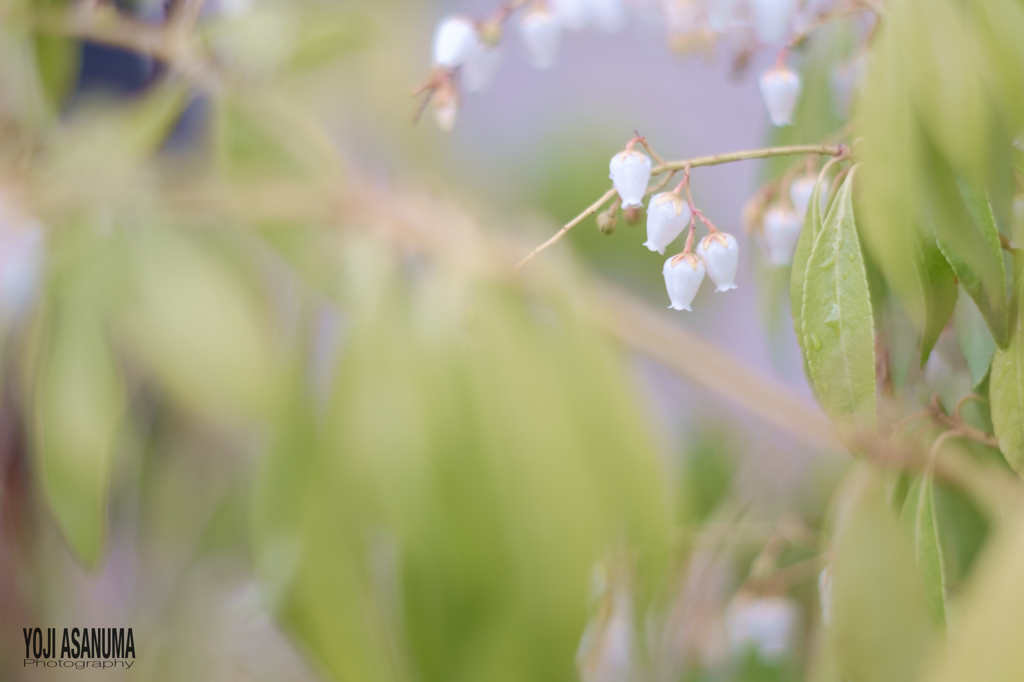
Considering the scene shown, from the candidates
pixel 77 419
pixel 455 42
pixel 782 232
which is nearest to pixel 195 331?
pixel 77 419

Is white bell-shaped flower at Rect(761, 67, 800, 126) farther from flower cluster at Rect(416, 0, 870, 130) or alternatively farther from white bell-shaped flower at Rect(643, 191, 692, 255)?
white bell-shaped flower at Rect(643, 191, 692, 255)

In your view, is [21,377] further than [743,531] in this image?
Yes

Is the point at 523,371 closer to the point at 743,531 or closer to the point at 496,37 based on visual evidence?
the point at 496,37

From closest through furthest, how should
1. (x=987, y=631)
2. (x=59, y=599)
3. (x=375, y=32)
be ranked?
(x=987, y=631)
(x=375, y=32)
(x=59, y=599)

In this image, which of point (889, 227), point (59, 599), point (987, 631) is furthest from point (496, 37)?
point (59, 599)

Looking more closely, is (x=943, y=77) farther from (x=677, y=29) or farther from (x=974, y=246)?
(x=677, y=29)

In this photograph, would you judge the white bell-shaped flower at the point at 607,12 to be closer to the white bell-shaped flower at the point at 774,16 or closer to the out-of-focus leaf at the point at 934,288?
the white bell-shaped flower at the point at 774,16
